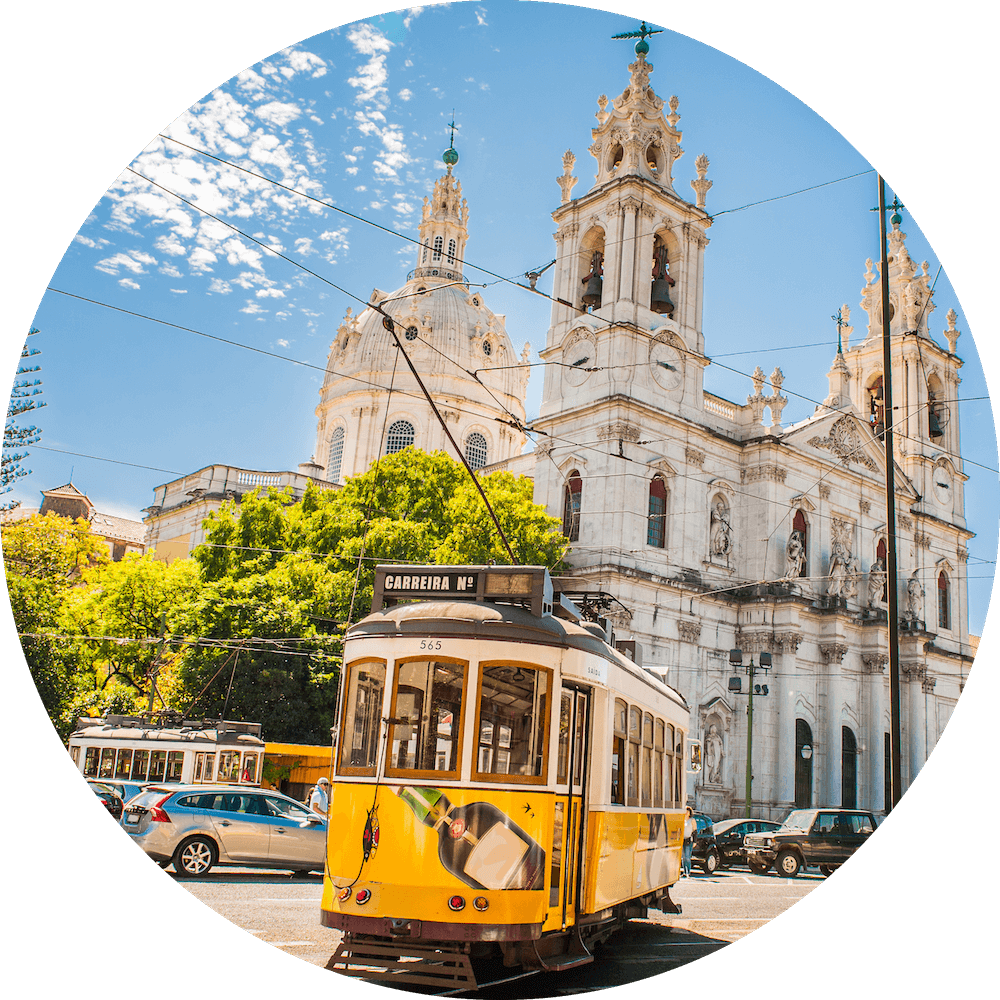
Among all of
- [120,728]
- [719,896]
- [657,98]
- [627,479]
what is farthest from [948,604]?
[120,728]

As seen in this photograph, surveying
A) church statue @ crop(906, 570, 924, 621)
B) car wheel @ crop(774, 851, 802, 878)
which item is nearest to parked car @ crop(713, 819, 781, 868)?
car wheel @ crop(774, 851, 802, 878)

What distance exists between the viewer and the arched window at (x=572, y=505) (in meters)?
36.3

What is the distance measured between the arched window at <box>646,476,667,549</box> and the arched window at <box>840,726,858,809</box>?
38.9 feet

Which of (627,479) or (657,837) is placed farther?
(627,479)

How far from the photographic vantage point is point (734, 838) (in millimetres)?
23594

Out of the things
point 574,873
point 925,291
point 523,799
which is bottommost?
point 574,873

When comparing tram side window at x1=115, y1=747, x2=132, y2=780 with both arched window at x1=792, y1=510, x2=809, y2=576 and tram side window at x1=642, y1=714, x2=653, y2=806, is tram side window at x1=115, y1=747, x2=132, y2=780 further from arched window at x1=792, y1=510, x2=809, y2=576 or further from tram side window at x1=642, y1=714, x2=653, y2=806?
arched window at x1=792, y1=510, x2=809, y2=576

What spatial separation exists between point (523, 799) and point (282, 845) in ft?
27.0

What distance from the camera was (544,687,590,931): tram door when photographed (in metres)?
8.12

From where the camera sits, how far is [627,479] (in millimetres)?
35812

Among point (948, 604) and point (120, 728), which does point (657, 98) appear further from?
point (120, 728)

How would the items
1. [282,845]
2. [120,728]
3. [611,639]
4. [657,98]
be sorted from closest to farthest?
[611,639] < [282,845] < [120,728] < [657,98]

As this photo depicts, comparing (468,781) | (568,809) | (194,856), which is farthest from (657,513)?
(468,781)

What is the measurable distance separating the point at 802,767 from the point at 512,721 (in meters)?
34.4
